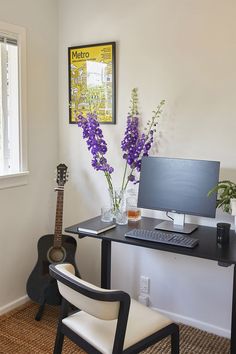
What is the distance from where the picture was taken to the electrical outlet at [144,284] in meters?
2.87

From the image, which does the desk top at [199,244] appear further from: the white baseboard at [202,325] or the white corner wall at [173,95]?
the white baseboard at [202,325]

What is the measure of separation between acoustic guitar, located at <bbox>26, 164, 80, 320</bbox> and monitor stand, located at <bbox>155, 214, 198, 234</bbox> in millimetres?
744

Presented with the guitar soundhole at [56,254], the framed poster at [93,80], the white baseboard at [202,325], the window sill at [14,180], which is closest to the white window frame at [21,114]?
the window sill at [14,180]

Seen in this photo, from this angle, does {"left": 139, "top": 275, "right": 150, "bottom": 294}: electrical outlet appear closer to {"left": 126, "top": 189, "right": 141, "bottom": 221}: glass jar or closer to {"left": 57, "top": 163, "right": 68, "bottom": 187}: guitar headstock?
{"left": 126, "top": 189, "right": 141, "bottom": 221}: glass jar

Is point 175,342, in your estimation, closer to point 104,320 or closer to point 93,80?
point 104,320

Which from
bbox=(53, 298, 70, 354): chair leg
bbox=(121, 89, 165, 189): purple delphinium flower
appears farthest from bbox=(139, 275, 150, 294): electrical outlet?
bbox=(53, 298, 70, 354): chair leg

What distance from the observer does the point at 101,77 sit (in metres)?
2.88

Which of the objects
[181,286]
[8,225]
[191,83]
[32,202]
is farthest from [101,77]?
[181,286]

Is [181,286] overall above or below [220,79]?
below

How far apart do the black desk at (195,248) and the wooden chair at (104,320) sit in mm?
325

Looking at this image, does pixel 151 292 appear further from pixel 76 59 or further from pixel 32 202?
pixel 76 59

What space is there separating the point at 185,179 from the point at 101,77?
3.31ft

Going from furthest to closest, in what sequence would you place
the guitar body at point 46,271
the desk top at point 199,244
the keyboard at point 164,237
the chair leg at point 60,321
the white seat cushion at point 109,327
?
the guitar body at point 46,271 < the keyboard at point 164,237 < the desk top at point 199,244 < the chair leg at point 60,321 < the white seat cushion at point 109,327

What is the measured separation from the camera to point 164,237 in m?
2.22
